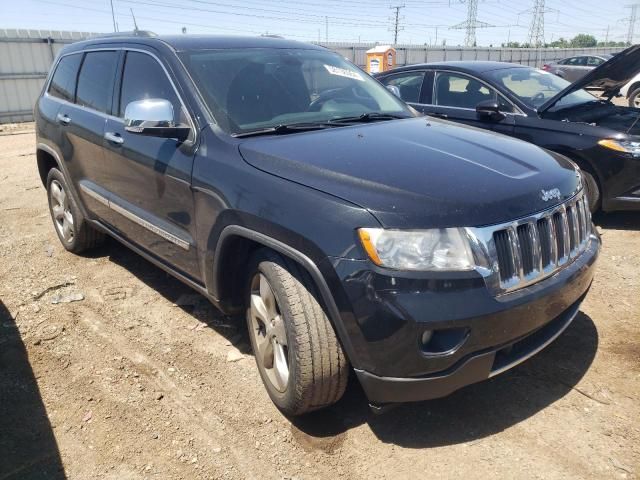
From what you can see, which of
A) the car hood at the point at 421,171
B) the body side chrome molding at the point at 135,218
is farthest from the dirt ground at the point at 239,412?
the car hood at the point at 421,171

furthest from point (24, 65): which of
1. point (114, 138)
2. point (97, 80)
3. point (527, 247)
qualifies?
point (527, 247)

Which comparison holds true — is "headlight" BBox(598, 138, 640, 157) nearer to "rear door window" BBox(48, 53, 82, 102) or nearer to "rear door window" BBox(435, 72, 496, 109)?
"rear door window" BBox(435, 72, 496, 109)

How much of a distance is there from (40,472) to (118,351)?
3.41 feet

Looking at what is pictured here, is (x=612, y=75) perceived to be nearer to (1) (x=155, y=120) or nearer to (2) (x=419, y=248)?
(2) (x=419, y=248)

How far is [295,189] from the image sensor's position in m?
2.38

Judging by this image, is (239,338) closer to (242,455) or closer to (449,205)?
(242,455)

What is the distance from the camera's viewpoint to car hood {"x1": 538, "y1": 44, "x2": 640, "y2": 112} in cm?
478

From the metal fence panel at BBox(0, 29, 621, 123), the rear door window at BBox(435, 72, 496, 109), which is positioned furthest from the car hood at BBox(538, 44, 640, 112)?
the metal fence panel at BBox(0, 29, 621, 123)

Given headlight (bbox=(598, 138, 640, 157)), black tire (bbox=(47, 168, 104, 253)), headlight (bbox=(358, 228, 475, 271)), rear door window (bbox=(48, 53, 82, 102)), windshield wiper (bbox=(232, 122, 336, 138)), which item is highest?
rear door window (bbox=(48, 53, 82, 102))

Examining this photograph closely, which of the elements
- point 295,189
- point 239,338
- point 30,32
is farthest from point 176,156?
point 30,32

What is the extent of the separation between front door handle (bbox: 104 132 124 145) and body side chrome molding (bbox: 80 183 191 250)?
17.5 inches

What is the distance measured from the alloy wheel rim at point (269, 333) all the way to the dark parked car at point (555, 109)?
238cm

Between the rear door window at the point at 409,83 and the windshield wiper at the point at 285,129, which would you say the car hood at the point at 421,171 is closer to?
the windshield wiper at the point at 285,129

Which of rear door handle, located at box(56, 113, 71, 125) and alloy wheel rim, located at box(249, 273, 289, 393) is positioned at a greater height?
rear door handle, located at box(56, 113, 71, 125)
